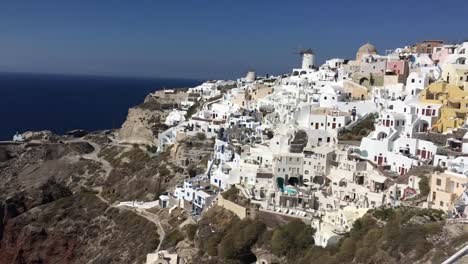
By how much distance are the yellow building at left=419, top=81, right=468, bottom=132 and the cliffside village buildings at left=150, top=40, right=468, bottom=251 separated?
0.24 ft

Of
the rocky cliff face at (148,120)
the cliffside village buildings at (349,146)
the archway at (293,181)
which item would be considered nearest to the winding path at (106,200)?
the cliffside village buildings at (349,146)

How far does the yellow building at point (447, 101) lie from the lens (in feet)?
113

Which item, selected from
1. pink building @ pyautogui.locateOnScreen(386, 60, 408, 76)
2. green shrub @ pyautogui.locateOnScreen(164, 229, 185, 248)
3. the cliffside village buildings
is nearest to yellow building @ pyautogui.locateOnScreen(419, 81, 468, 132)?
the cliffside village buildings

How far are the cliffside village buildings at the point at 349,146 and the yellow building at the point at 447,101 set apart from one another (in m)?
0.07

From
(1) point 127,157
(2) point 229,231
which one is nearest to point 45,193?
(1) point 127,157

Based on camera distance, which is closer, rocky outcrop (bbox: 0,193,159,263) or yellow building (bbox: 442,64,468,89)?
rocky outcrop (bbox: 0,193,159,263)

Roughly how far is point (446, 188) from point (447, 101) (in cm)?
1319

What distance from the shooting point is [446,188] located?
84.1 ft

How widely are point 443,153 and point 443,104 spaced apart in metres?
7.90

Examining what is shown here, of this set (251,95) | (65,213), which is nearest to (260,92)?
(251,95)

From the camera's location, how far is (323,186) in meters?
33.0

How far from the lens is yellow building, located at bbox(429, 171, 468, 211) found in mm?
25078

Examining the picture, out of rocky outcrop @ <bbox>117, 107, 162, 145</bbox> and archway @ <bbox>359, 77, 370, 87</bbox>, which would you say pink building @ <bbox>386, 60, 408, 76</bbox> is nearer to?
archway @ <bbox>359, 77, 370, 87</bbox>

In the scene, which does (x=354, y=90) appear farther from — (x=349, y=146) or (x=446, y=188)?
(x=446, y=188)
